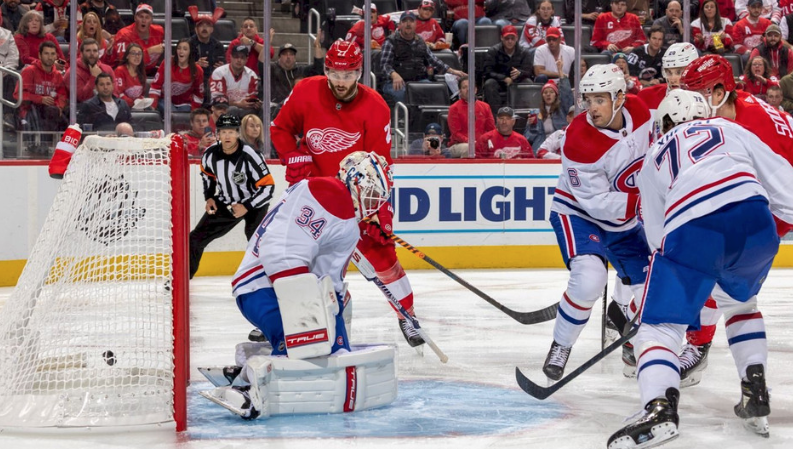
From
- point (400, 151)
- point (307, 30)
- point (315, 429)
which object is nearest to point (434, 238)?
point (400, 151)

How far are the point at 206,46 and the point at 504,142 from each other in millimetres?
2123

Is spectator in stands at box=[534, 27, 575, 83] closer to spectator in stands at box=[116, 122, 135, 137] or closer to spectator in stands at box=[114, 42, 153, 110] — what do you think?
spectator in stands at box=[114, 42, 153, 110]

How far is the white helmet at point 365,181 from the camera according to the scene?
304cm

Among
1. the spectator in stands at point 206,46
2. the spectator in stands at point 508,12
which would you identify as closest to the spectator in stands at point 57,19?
the spectator in stands at point 206,46

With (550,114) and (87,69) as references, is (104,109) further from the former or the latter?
(550,114)

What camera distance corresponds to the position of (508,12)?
25.4 ft

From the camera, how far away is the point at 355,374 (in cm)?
298

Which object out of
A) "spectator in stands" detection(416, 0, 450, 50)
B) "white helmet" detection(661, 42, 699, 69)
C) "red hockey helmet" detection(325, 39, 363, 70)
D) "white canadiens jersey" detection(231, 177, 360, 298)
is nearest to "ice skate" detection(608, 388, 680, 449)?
"white canadiens jersey" detection(231, 177, 360, 298)

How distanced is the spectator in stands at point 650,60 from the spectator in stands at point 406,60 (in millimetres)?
1334

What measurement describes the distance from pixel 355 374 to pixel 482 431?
0.39 m

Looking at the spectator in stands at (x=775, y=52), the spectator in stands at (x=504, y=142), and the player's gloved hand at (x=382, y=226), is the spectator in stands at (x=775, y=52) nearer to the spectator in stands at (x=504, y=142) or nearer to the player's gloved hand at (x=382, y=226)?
the spectator in stands at (x=504, y=142)

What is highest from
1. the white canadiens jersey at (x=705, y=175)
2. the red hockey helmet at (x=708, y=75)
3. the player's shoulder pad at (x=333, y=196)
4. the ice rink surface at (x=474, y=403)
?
the red hockey helmet at (x=708, y=75)

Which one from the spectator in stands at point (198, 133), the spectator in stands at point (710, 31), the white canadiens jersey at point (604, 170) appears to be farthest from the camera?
the spectator in stands at point (710, 31)

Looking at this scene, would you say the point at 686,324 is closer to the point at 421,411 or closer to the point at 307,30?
the point at 421,411
